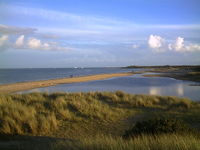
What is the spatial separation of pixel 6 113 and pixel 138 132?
18.9 ft

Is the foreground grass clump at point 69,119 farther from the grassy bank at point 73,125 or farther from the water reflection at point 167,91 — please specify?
the water reflection at point 167,91

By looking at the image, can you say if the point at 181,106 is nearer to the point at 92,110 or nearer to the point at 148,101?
the point at 148,101

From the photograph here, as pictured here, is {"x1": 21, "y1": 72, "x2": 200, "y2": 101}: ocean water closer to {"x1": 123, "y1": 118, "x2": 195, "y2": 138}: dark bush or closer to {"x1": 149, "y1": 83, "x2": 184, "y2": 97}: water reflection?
{"x1": 149, "y1": 83, "x2": 184, "y2": 97}: water reflection

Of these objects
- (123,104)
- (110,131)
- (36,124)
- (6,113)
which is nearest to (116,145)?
(110,131)

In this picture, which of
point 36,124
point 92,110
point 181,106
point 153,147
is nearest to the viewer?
point 153,147

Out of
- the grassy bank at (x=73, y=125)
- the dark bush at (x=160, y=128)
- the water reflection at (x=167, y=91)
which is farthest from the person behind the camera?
the water reflection at (x=167, y=91)

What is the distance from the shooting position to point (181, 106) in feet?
44.2

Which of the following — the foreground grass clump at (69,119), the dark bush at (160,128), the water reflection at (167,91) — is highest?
the dark bush at (160,128)

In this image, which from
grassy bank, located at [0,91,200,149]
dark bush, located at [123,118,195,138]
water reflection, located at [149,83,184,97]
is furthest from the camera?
water reflection, located at [149,83,184,97]

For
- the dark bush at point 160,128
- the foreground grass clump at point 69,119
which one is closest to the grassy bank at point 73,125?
the foreground grass clump at point 69,119

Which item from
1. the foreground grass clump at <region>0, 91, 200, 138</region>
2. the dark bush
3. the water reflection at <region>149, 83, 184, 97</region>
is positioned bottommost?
the water reflection at <region>149, 83, 184, 97</region>

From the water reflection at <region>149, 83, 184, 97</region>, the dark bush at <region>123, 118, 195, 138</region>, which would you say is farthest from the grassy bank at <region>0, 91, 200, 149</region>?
the water reflection at <region>149, 83, 184, 97</region>

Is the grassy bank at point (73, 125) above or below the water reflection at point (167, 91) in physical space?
above

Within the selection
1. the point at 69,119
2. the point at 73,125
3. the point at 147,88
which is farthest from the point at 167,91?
the point at 73,125
